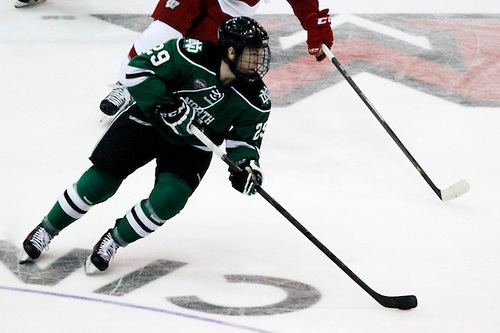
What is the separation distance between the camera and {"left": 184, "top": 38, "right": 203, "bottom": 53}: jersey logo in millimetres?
Answer: 2997

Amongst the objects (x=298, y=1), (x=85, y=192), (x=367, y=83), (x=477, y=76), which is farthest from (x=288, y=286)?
(x=477, y=76)

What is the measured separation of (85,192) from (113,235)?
7.7 inches

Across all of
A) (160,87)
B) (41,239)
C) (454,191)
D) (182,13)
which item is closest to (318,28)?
(182,13)

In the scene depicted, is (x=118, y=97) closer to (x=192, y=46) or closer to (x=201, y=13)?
(x=201, y=13)

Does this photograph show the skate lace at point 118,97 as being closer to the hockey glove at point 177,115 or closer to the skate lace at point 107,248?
the skate lace at point 107,248

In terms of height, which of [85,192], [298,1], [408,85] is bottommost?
[408,85]

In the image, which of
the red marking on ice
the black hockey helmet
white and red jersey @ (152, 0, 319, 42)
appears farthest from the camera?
the red marking on ice

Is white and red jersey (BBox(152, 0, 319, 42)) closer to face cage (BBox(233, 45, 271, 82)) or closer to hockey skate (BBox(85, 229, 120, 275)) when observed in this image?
face cage (BBox(233, 45, 271, 82))

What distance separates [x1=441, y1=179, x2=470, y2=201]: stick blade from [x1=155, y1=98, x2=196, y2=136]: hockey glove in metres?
1.52

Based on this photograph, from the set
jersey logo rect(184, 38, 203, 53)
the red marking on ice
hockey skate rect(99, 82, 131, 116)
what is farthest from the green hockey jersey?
the red marking on ice

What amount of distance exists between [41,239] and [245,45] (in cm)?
112

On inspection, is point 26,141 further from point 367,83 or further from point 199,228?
point 367,83

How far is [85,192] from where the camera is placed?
3.11m

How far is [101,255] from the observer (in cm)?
311
